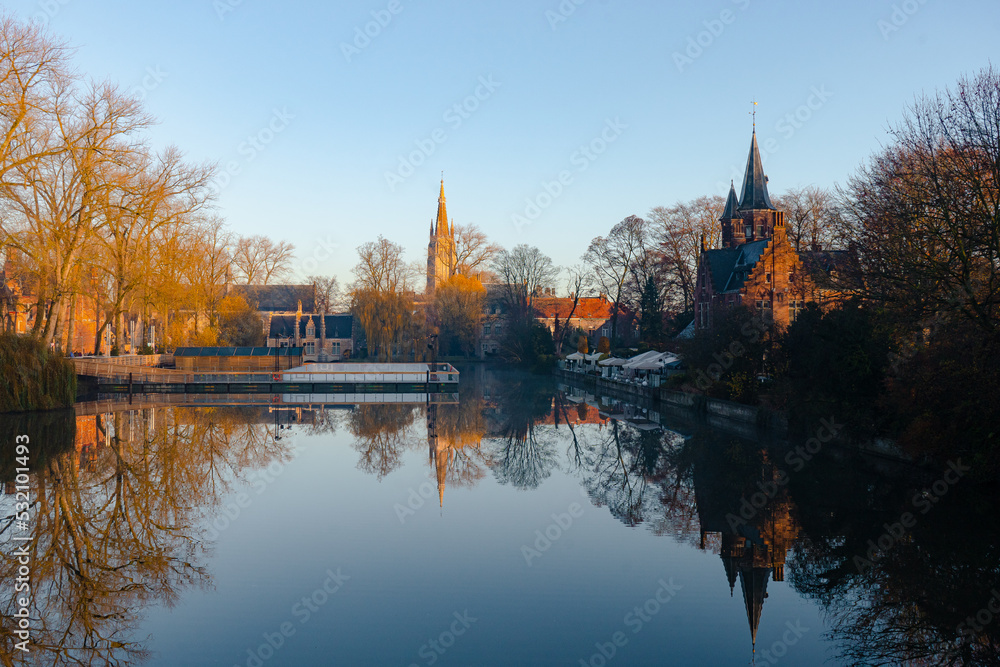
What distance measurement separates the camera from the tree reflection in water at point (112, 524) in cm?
774

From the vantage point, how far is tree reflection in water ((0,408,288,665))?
7738 mm

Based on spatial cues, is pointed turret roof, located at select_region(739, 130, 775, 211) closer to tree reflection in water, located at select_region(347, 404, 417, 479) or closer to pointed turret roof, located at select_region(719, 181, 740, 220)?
pointed turret roof, located at select_region(719, 181, 740, 220)

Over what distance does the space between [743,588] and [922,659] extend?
227 cm

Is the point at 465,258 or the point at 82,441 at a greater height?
the point at 465,258

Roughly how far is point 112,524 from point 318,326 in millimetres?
65793

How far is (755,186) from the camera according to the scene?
4716cm

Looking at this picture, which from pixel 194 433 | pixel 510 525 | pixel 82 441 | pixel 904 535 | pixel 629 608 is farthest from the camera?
pixel 194 433

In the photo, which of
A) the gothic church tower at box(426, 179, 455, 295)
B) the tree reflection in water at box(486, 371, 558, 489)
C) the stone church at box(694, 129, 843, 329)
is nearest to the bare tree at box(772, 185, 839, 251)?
the stone church at box(694, 129, 843, 329)

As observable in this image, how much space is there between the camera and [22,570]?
30.8ft

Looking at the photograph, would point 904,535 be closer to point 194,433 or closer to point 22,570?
point 22,570

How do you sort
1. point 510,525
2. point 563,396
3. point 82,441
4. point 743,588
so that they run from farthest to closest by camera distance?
point 563,396 → point 82,441 → point 510,525 → point 743,588

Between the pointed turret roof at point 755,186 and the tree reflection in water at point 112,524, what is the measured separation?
3669cm

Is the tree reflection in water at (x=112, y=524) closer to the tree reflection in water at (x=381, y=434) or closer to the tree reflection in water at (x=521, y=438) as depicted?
the tree reflection in water at (x=381, y=434)

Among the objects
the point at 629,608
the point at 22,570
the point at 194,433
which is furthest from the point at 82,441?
the point at 629,608
